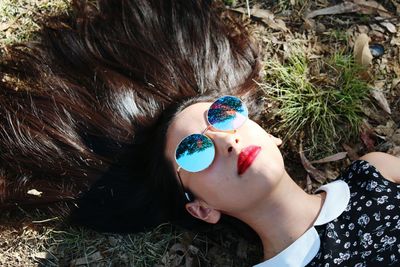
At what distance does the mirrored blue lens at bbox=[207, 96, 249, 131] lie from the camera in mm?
3424

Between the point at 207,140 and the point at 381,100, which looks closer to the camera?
the point at 207,140

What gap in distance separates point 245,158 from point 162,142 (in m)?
0.55

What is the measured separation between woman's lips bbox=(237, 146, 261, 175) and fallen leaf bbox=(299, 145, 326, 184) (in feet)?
3.13

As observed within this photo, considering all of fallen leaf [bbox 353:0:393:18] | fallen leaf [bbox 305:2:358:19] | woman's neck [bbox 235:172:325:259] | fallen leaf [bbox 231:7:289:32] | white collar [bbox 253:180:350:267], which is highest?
fallen leaf [bbox 231:7:289:32]

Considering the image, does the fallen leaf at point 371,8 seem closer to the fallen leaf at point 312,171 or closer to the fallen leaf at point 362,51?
the fallen leaf at point 362,51

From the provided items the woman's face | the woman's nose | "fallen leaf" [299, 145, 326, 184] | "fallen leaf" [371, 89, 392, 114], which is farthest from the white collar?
"fallen leaf" [371, 89, 392, 114]

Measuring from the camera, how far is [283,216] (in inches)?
141

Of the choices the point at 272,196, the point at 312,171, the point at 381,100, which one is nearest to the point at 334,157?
the point at 312,171

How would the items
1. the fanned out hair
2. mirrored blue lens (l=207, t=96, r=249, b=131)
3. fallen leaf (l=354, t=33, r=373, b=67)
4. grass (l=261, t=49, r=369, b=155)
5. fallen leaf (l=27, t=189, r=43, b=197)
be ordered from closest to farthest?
mirrored blue lens (l=207, t=96, r=249, b=131) → the fanned out hair → fallen leaf (l=27, t=189, r=43, b=197) → grass (l=261, t=49, r=369, b=155) → fallen leaf (l=354, t=33, r=373, b=67)

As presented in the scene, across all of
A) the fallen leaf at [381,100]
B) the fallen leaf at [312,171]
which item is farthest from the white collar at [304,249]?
the fallen leaf at [381,100]

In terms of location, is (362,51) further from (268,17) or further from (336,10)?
(268,17)

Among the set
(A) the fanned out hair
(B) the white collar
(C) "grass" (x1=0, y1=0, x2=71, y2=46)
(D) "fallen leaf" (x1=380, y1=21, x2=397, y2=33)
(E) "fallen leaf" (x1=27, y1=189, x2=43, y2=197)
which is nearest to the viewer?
(B) the white collar

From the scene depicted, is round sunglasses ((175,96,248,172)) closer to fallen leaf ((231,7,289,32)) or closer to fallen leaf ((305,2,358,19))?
fallen leaf ((231,7,289,32))

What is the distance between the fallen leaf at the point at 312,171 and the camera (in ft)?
13.7
